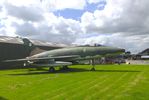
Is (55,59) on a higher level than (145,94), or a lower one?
higher

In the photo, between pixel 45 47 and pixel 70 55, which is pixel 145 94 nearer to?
pixel 70 55

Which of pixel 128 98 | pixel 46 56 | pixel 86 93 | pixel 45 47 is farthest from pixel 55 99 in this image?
pixel 45 47

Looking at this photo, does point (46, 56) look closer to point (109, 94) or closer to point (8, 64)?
point (8, 64)

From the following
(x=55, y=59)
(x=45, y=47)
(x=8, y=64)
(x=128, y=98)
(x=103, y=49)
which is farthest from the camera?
(x=45, y=47)

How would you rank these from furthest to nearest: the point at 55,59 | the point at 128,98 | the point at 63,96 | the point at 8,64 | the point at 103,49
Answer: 1. the point at 8,64
2. the point at 55,59
3. the point at 103,49
4. the point at 63,96
5. the point at 128,98

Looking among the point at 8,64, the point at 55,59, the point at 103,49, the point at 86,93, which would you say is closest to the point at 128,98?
the point at 86,93

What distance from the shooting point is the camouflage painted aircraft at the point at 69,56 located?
113ft

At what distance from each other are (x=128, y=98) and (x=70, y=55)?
2462cm

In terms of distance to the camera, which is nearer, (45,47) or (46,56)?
(46,56)

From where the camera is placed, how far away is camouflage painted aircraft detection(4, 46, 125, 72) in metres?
34.4

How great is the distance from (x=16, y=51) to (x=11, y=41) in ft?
7.70

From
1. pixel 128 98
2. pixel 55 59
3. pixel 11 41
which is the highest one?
pixel 11 41

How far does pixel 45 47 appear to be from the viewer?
59594mm

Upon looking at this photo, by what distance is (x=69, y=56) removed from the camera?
3619cm
